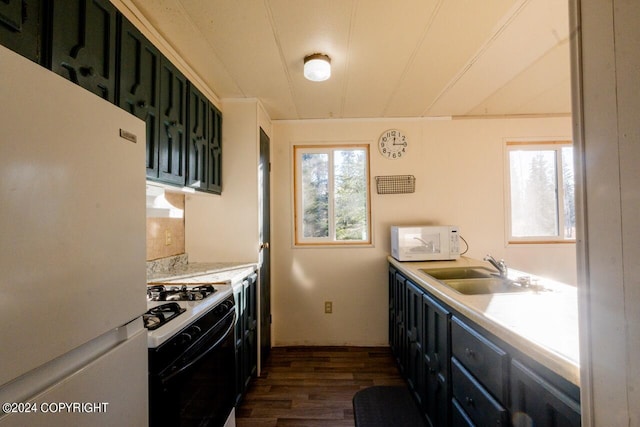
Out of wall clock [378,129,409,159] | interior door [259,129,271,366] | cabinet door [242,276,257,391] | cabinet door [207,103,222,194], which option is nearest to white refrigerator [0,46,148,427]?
cabinet door [242,276,257,391]

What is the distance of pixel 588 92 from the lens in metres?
0.56

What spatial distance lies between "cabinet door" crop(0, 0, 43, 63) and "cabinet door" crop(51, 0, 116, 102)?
1.6 inches

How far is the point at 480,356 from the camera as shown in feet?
3.59

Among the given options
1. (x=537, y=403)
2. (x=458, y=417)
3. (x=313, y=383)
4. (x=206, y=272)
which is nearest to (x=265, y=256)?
(x=206, y=272)

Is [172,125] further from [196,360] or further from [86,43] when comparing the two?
[196,360]

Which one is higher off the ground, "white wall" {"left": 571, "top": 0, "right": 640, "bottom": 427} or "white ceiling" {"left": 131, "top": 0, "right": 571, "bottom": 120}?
"white ceiling" {"left": 131, "top": 0, "right": 571, "bottom": 120}

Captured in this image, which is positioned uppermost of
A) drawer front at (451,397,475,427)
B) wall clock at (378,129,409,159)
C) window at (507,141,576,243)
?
wall clock at (378,129,409,159)

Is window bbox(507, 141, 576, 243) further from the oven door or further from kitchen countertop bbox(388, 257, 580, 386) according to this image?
the oven door

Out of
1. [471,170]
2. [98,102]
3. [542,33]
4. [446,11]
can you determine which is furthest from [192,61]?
[471,170]

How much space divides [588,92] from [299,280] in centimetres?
258

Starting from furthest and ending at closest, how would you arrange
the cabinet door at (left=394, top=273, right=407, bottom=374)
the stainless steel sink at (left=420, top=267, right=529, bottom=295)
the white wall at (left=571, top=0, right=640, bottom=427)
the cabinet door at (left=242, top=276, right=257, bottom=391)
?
the cabinet door at (left=394, top=273, right=407, bottom=374) → the cabinet door at (left=242, top=276, right=257, bottom=391) → the stainless steel sink at (left=420, top=267, right=529, bottom=295) → the white wall at (left=571, top=0, right=640, bottom=427)

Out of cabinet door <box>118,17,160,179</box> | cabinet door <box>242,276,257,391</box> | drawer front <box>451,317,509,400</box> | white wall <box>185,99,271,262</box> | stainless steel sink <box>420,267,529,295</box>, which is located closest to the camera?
drawer front <box>451,317,509,400</box>

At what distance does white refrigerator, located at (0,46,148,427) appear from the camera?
494 mm

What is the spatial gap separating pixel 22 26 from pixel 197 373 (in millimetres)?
1350
